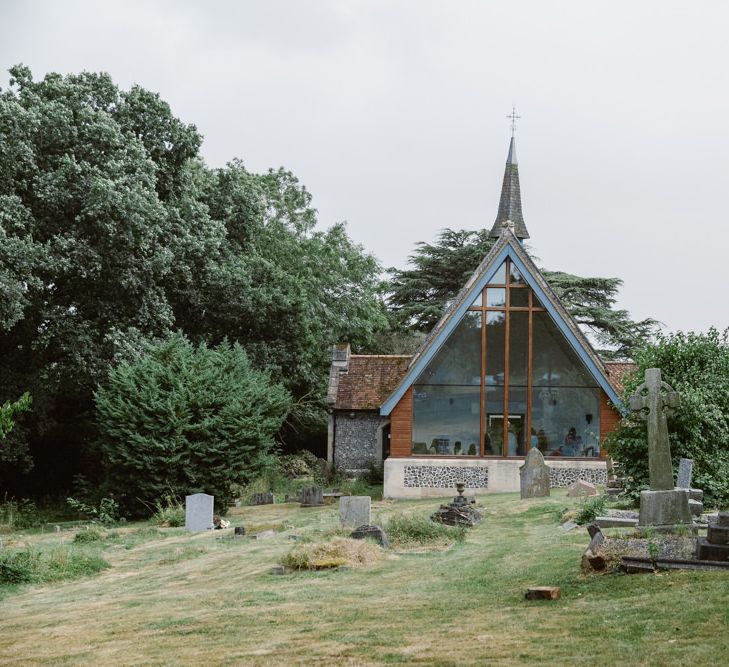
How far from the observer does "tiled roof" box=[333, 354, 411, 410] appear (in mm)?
35062

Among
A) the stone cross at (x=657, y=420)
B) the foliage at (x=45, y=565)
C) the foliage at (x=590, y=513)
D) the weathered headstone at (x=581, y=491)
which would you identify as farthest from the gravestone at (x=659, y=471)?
the foliage at (x=45, y=565)

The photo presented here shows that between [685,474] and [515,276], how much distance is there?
37.8ft

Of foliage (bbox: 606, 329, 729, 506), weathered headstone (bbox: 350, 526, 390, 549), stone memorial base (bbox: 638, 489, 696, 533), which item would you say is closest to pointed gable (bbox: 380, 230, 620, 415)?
foliage (bbox: 606, 329, 729, 506)

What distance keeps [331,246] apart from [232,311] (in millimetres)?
10384

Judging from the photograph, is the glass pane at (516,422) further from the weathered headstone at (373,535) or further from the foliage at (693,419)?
the weathered headstone at (373,535)

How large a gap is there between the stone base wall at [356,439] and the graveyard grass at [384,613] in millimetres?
17601

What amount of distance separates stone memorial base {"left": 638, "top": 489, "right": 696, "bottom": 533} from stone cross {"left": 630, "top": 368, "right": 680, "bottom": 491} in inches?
9.3

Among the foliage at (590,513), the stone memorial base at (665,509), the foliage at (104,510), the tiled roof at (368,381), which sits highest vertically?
the tiled roof at (368,381)

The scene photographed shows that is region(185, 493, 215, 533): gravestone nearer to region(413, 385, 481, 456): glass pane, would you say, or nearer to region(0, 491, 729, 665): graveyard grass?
region(0, 491, 729, 665): graveyard grass

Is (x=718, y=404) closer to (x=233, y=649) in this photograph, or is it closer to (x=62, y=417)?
(x=233, y=649)

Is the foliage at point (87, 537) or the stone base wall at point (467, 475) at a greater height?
the stone base wall at point (467, 475)

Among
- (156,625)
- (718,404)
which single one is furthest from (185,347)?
(156,625)

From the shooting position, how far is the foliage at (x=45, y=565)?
54.5 ft

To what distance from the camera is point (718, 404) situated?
20.5 meters
